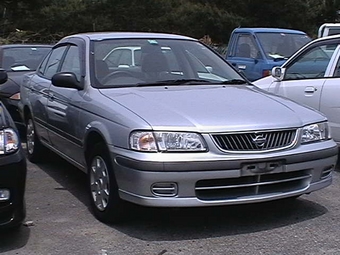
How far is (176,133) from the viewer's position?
456 cm

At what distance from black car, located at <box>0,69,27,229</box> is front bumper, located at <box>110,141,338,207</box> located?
75 centimetres

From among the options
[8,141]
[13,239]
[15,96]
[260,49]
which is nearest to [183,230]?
[13,239]

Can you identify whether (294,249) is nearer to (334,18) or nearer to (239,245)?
(239,245)

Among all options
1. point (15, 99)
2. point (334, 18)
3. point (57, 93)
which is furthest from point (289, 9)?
point (57, 93)

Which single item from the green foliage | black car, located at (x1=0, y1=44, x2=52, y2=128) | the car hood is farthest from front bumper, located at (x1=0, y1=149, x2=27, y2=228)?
the green foliage

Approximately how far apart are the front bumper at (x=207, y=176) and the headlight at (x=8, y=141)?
2.47 feet

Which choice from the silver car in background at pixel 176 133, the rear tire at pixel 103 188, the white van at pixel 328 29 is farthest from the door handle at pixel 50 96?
the white van at pixel 328 29

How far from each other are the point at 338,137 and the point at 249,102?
6.71ft

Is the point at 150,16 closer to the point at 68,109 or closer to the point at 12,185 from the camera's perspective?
the point at 68,109

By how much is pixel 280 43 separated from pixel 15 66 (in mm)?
5166

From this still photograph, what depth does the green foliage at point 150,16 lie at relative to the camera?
2928 cm

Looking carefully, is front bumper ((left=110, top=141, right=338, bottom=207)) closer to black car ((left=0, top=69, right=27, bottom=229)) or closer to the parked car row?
black car ((left=0, top=69, right=27, bottom=229))

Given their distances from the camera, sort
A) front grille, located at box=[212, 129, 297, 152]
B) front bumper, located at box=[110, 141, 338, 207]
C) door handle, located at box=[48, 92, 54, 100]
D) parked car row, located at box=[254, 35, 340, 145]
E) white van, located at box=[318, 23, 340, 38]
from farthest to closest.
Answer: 1. white van, located at box=[318, 23, 340, 38]
2. parked car row, located at box=[254, 35, 340, 145]
3. door handle, located at box=[48, 92, 54, 100]
4. front grille, located at box=[212, 129, 297, 152]
5. front bumper, located at box=[110, 141, 338, 207]

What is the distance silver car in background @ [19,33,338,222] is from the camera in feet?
14.9
